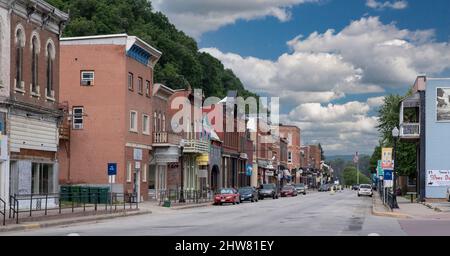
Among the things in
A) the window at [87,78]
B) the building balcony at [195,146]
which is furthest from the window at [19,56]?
the building balcony at [195,146]

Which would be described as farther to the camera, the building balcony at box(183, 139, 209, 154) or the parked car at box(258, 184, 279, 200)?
the parked car at box(258, 184, 279, 200)

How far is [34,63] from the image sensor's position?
37469 mm

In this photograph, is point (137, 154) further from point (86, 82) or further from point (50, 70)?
point (50, 70)

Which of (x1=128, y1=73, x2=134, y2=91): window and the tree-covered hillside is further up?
the tree-covered hillside

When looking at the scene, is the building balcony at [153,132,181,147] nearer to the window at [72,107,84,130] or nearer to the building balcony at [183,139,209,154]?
the building balcony at [183,139,209,154]

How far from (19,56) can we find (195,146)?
2865 centimetres

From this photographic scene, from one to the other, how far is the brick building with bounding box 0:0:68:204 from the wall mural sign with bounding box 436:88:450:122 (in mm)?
29839

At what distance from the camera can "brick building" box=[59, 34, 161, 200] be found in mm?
49438

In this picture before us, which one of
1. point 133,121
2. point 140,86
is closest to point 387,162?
point 133,121

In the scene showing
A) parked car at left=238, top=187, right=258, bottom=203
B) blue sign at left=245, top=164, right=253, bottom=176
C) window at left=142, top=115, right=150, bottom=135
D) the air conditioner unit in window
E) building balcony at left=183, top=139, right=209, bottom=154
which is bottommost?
parked car at left=238, top=187, right=258, bottom=203

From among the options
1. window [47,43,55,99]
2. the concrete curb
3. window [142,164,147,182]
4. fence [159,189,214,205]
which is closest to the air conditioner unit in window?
window [142,164,147,182]
